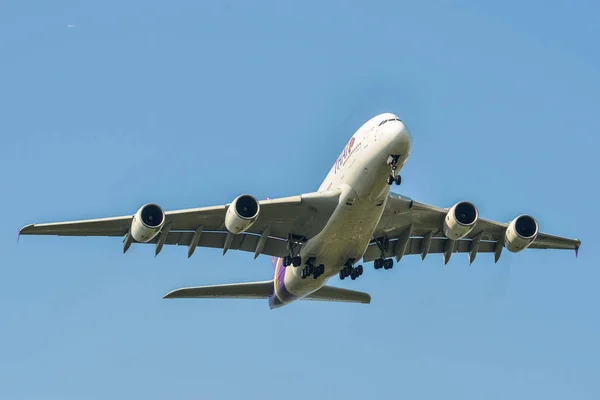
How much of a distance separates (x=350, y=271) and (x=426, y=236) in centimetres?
402

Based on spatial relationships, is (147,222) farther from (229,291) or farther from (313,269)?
(229,291)

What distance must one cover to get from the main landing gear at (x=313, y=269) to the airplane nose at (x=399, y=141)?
694 centimetres

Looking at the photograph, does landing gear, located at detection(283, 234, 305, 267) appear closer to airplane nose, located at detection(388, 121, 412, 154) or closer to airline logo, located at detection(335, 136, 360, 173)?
airline logo, located at detection(335, 136, 360, 173)

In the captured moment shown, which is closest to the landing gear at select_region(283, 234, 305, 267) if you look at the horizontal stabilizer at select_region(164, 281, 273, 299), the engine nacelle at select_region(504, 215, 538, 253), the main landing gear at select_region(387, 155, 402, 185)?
the horizontal stabilizer at select_region(164, 281, 273, 299)

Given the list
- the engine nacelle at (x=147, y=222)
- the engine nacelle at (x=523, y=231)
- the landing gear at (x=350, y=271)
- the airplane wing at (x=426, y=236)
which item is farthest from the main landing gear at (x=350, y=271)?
the engine nacelle at (x=147, y=222)

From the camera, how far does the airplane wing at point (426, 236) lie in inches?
1724

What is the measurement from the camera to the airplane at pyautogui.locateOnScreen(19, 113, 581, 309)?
131 ft

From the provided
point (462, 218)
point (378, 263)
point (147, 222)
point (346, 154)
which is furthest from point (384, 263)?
point (147, 222)

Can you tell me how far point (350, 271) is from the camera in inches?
1741

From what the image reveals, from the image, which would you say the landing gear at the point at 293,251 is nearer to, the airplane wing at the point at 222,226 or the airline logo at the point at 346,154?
the airplane wing at the point at 222,226

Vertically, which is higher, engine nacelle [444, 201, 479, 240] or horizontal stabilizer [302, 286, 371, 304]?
engine nacelle [444, 201, 479, 240]

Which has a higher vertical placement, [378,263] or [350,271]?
[378,263]

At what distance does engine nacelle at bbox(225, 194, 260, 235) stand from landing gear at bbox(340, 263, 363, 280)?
5078mm

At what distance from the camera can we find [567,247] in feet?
153
